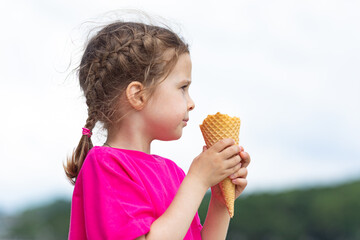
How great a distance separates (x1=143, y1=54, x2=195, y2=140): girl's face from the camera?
10.3 feet

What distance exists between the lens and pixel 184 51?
3307mm

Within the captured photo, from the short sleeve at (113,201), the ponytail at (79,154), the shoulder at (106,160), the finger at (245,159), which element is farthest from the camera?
the ponytail at (79,154)

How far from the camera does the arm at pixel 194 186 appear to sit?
285 centimetres

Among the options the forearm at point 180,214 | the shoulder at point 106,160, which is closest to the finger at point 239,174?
the forearm at point 180,214

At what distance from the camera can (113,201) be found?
114 inches

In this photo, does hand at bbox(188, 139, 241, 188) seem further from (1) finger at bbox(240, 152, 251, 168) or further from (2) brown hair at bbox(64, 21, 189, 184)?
(2) brown hair at bbox(64, 21, 189, 184)

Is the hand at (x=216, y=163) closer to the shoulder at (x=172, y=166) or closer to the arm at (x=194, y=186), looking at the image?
the arm at (x=194, y=186)

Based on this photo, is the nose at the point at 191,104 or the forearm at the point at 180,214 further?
the nose at the point at 191,104

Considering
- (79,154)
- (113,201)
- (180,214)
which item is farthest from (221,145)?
(79,154)

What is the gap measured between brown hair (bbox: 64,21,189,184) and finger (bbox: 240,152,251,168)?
605mm

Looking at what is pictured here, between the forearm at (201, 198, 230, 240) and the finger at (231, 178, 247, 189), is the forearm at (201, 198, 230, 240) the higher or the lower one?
the lower one

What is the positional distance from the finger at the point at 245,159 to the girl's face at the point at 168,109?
0.36 meters

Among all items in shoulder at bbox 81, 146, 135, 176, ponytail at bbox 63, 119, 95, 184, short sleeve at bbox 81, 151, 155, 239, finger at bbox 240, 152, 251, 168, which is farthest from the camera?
ponytail at bbox 63, 119, 95, 184

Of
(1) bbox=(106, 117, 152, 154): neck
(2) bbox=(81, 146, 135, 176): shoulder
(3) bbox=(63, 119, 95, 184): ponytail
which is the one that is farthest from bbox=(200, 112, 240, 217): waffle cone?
(3) bbox=(63, 119, 95, 184): ponytail
